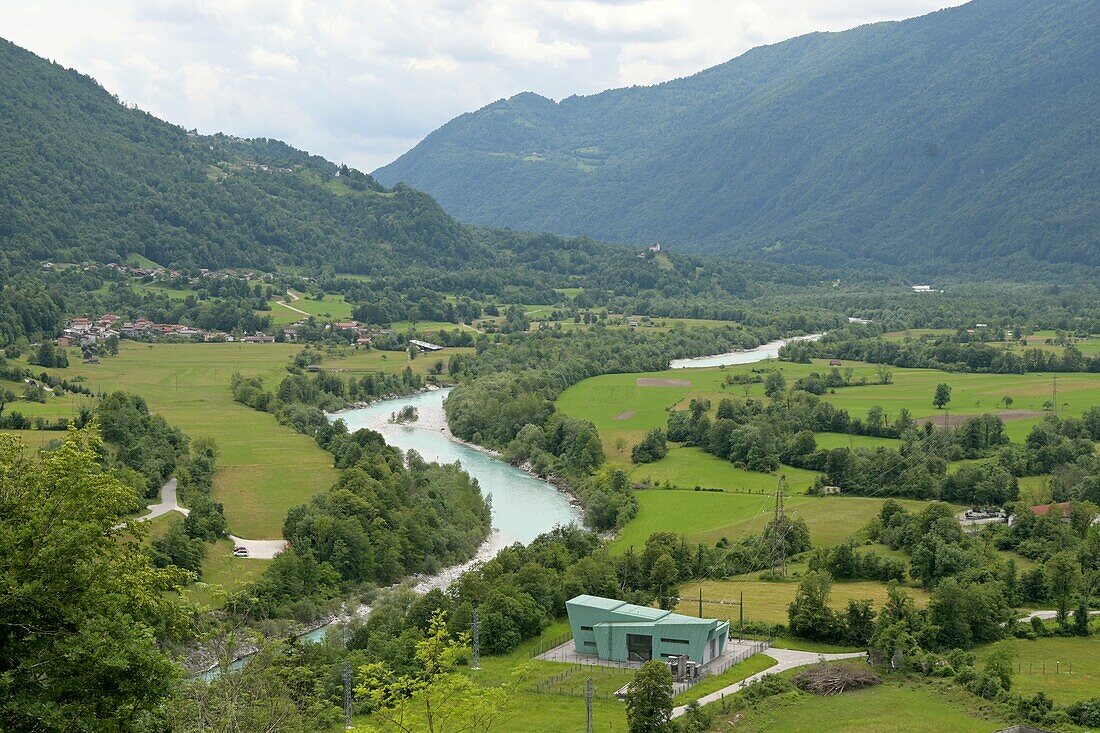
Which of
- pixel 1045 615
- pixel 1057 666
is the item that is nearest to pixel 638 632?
pixel 1057 666

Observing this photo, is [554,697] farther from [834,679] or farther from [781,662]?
[834,679]

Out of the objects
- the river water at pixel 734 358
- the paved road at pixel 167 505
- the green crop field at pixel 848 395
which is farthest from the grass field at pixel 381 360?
the paved road at pixel 167 505

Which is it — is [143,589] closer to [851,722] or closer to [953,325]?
[851,722]

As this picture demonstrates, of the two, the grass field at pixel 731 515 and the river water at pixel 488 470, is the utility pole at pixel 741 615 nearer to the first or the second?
the grass field at pixel 731 515

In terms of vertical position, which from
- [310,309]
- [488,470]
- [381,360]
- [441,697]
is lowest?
[488,470]

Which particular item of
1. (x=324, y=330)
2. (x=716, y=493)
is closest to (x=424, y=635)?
(x=716, y=493)

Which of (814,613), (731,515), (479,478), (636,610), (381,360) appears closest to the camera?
(636,610)
